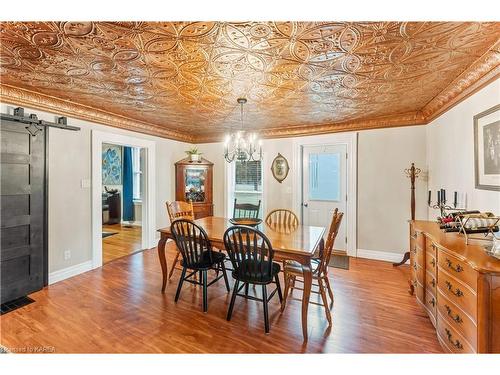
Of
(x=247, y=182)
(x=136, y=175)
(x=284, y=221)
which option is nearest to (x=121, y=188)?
(x=136, y=175)

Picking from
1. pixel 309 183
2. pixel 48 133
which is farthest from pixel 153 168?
pixel 309 183

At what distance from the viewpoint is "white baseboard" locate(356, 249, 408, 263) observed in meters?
3.78

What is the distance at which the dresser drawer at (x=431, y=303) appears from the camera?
6.61 feet

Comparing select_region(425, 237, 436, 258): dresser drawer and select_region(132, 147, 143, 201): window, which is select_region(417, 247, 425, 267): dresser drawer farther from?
select_region(132, 147, 143, 201): window

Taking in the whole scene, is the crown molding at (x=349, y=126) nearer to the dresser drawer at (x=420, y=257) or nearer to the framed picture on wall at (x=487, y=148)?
the framed picture on wall at (x=487, y=148)

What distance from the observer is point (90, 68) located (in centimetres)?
208

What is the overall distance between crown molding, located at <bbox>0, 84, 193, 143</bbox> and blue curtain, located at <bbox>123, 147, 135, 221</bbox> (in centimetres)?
295

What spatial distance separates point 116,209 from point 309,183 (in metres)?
5.63

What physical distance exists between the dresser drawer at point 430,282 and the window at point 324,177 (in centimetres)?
210

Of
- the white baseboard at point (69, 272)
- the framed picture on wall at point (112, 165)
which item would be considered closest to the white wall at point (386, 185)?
the white baseboard at point (69, 272)

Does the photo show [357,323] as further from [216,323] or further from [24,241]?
[24,241]

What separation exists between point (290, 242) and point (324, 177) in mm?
2366

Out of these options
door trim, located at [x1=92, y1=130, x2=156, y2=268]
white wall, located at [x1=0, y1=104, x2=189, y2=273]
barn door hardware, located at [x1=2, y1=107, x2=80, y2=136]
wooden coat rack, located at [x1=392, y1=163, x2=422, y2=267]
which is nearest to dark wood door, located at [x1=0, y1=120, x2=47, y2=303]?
barn door hardware, located at [x1=2, y1=107, x2=80, y2=136]
